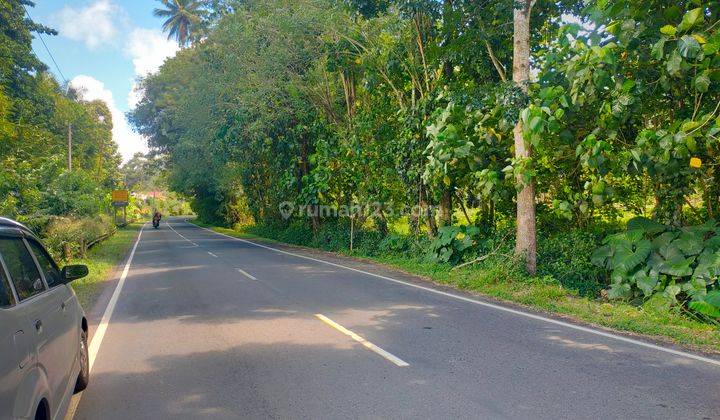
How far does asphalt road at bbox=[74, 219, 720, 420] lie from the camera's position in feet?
15.7

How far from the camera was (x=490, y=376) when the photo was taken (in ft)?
18.4

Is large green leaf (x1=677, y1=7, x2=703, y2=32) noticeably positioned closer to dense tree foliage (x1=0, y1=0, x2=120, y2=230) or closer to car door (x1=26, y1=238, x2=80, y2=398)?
car door (x1=26, y1=238, x2=80, y2=398)

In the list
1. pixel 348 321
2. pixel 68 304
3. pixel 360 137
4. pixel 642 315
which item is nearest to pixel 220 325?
pixel 348 321

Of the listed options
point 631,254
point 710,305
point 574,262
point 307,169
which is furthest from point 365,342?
point 307,169

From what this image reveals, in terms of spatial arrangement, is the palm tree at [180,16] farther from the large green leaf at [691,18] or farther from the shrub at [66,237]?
the large green leaf at [691,18]

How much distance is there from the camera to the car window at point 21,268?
11.4ft

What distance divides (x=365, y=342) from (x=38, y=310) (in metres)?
4.19

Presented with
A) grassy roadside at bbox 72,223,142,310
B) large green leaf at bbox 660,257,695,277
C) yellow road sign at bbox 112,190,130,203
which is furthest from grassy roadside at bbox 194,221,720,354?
yellow road sign at bbox 112,190,130,203

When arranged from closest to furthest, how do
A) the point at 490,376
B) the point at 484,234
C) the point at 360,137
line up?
the point at 490,376 < the point at 484,234 < the point at 360,137

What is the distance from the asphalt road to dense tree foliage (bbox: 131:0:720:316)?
3778 millimetres

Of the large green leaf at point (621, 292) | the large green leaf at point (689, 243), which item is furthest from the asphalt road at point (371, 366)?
the large green leaf at point (689, 243)

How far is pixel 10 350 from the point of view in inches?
111

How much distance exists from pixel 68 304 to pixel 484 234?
1229 cm

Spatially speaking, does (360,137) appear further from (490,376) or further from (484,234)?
(490,376)
